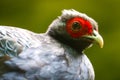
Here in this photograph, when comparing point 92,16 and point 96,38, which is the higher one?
point 92,16

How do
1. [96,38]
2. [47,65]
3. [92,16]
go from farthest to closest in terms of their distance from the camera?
[92,16] → [96,38] → [47,65]

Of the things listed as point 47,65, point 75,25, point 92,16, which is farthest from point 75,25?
point 92,16

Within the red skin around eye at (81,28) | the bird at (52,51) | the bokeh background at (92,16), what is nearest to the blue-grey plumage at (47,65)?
the bird at (52,51)

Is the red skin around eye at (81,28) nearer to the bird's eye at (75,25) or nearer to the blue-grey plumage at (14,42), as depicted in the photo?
the bird's eye at (75,25)

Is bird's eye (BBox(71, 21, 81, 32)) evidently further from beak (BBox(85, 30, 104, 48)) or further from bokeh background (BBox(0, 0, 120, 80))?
bokeh background (BBox(0, 0, 120, 80))

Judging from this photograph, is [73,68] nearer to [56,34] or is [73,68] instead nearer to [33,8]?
[56,34]

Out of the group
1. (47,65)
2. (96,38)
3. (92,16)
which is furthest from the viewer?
(92,16)

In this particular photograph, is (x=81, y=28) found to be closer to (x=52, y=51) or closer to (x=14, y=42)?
(x=52, y=51)
